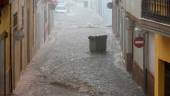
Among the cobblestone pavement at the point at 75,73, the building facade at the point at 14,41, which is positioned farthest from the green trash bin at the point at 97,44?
the building facade at the point at 14,41

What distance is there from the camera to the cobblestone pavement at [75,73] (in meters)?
19.2

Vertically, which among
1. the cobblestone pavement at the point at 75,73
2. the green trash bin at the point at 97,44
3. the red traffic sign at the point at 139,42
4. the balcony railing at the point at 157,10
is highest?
the balcony railing at the point at 157,10

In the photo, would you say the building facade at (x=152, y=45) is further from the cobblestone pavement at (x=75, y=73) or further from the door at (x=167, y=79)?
the cobblestone pavement at (x=75, y=73)

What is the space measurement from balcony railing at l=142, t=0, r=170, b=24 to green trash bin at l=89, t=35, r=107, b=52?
14.1 metres

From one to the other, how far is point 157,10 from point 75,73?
8.78 metres

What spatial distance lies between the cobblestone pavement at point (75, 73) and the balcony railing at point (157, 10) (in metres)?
3.88

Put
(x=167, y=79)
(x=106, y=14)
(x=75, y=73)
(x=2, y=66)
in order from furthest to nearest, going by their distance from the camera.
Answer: (x=106, y=14) < (x=75, y=73) < (x=2, y=66) < (x=167, y=79)

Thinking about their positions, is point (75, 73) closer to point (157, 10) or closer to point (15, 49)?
point (15, 49)

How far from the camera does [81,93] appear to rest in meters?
18.8

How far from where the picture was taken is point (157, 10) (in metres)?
15.1

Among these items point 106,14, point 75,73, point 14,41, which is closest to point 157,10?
point 14,41

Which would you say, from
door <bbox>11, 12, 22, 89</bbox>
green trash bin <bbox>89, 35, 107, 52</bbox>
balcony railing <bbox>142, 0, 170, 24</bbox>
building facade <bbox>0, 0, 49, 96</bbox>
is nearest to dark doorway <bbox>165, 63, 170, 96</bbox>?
balcony railing <bbox>142, 0, 170, 24</bbox>

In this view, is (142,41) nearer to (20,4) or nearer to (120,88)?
(120,88)

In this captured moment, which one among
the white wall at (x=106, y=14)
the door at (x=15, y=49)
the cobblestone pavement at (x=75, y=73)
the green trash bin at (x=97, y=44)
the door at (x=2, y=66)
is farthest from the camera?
the white wall at (x=106, y=14)
